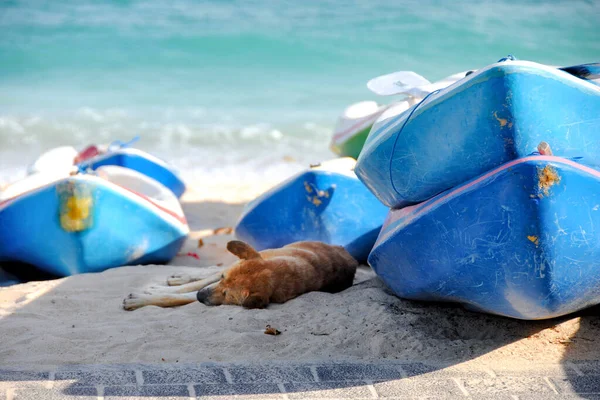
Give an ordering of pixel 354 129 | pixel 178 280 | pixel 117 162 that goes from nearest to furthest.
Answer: pixel 178 280
pixel 117 162
pixel 354 129

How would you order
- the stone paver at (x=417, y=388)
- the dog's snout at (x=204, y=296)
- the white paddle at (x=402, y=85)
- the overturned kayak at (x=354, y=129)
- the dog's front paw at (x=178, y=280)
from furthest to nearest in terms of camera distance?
the overturned kayak at (x=354, y=129) < the dog's front paw at (x=178, y=280) < the white paddle at (x=402, y=85) < the dog's snout at (x=204, y=296) < the stone paver at (x=417, y=388)

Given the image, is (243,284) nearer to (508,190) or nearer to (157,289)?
(157,289)

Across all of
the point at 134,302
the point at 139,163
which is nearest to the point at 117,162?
the point at 139,163

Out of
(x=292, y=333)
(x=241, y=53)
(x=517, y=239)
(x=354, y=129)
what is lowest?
(x=241, y=53)

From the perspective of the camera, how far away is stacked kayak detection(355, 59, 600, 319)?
2.91 meters

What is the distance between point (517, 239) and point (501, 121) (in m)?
0.50

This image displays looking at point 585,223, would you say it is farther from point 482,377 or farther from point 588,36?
point 588,36

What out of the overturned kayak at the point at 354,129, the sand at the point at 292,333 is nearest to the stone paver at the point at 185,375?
the sand at the point at 292,333

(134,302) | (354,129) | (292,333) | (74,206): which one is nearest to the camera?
(292,333)

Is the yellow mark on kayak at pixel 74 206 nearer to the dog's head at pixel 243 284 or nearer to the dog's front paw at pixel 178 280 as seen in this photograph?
the dog's front paw at pixel 178 280

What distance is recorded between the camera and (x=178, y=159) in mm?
12234

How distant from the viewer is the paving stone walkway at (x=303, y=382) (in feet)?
9.53

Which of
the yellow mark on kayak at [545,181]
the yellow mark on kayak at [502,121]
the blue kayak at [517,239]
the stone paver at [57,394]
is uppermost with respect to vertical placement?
the yellow mark on kayak at [502,121]

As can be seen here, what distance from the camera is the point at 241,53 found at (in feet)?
68.0
